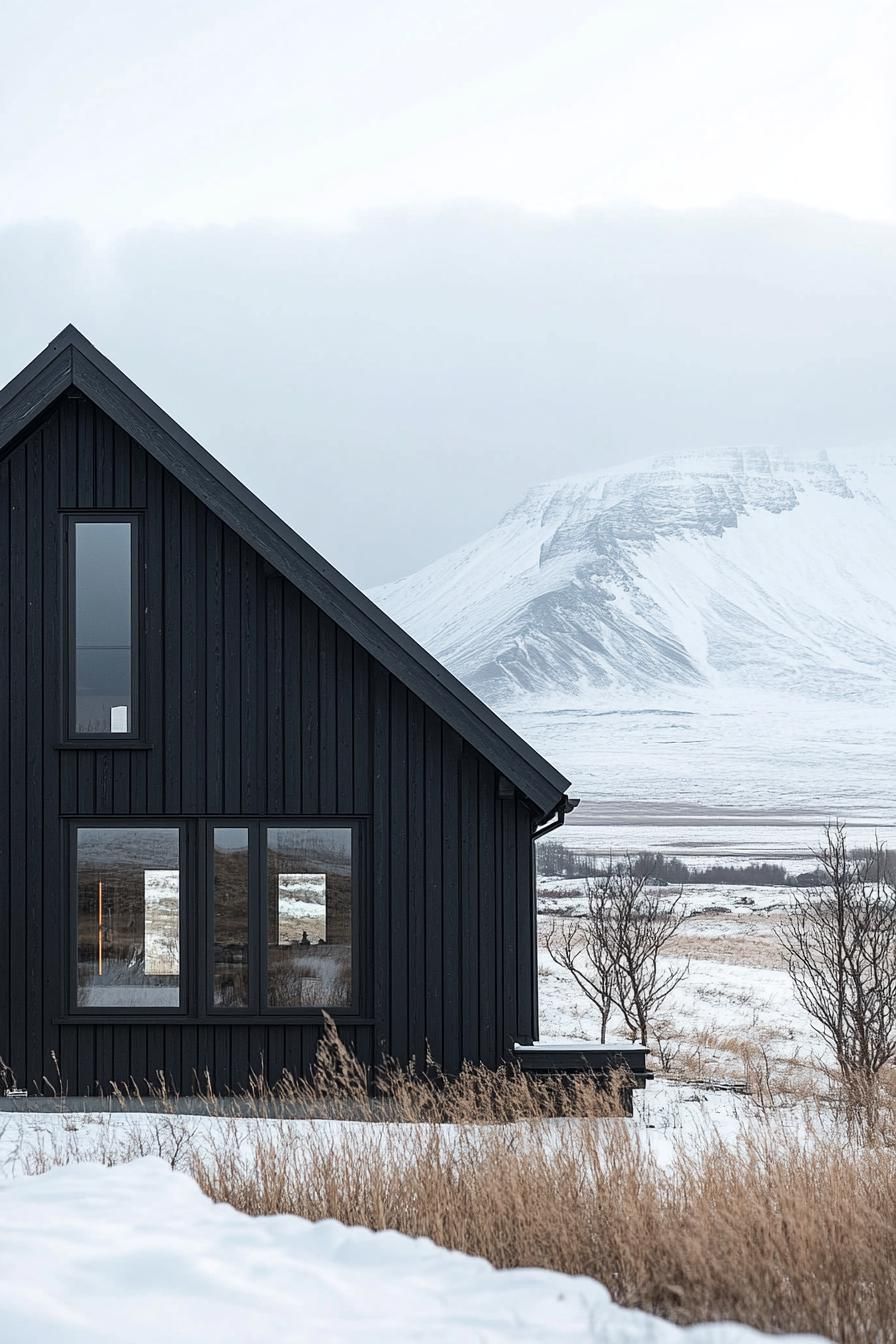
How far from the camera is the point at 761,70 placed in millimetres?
138500

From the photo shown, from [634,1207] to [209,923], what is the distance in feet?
17.9

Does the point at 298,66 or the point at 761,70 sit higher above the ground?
the point at 761,70

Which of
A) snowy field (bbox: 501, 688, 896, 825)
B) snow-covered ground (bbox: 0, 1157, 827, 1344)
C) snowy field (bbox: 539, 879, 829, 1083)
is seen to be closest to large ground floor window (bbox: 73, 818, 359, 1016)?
snowy field (bbox: 539, 879, 829, 1083)

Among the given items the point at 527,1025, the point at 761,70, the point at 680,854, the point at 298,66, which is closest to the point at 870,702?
the point at 761,70

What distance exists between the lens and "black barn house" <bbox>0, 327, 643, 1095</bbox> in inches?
404

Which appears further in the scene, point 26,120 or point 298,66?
point 298,66

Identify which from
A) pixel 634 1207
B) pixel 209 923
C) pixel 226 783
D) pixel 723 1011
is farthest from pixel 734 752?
pixel 634 1207

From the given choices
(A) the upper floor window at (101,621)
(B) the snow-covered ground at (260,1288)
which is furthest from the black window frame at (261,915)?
(B) the snow-covered ground at (260,1288)

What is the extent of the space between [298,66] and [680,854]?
203 feet

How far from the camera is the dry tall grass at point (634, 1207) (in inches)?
200

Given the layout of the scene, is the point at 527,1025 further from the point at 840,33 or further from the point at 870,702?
the point at 870,702

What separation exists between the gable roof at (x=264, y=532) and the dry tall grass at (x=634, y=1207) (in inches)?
127

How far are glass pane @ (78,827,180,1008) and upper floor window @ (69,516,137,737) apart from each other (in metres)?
1.30

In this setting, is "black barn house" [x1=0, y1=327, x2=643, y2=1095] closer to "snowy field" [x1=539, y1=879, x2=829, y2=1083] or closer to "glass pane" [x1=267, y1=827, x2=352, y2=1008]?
"glass pane" [x1=267, y1=827, x2=352, y2=1008]
